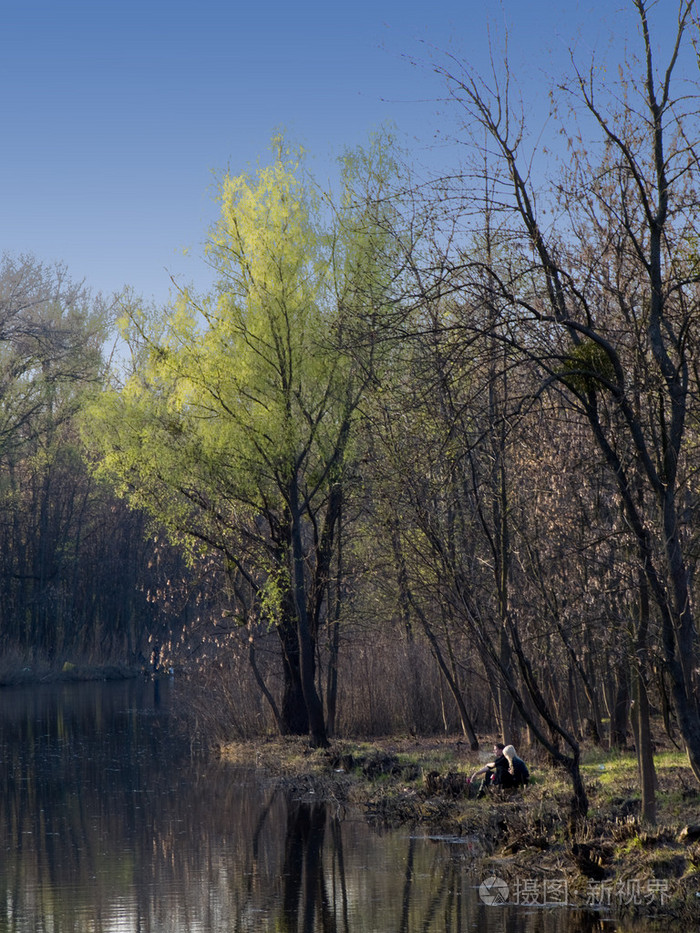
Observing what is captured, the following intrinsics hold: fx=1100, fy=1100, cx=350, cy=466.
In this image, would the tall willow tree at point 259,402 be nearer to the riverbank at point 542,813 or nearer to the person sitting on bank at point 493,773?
the riverbank at point 542,813

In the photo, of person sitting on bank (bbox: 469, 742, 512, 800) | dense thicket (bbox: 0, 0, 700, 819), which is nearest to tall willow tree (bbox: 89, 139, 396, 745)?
dense thicket (bbox: 0, 0, 700, 819)

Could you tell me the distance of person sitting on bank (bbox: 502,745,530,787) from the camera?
584 inches

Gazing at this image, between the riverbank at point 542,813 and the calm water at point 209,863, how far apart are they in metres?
0.37

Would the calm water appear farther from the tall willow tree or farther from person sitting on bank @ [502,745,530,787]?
the tall willow tree

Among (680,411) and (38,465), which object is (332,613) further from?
(38,465)

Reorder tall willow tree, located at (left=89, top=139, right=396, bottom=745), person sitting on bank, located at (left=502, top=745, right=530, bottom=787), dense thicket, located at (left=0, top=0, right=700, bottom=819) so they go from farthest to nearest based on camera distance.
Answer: tall willow tree, located at (left=89, top=139, right=396, bottom=745) < person sitting on bank, located at (left=502, top=745, right=530, bottom=787) < dense thicket, located at (left=0, top=0, right=700, bottom=819)

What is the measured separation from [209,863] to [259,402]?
9.23 meters

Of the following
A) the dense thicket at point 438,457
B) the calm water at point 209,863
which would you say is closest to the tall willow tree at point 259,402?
the dense thicket at point 438,457

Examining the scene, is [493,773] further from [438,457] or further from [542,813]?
[438,457]

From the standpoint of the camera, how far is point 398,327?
9.69 meters

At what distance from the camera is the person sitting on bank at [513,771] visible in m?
14.8

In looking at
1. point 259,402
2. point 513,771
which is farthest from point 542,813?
point 259,402

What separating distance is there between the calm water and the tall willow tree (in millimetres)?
4318

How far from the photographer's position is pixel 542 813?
12.5 m
